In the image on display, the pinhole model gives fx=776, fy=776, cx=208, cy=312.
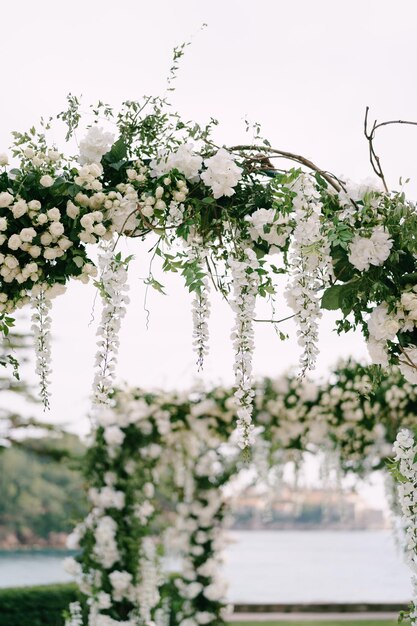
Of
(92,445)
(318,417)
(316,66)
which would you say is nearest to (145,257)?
(316,66)

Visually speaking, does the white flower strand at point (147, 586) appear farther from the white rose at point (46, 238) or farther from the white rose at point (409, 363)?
the white rose at point (46, 238)

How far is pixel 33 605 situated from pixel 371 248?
5774mm

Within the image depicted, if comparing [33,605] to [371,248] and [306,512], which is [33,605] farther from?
[306,512]

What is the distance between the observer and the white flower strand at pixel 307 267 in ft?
6.75

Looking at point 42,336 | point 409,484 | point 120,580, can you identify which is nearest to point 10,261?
point 42,336

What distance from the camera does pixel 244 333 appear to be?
215cm

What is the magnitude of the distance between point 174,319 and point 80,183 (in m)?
4.63

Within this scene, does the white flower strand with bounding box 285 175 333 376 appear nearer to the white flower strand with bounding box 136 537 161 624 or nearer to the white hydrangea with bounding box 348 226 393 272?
the white hydrangea with bounding box 348 226 393 272

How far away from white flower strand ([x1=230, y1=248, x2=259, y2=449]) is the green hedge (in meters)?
5.16

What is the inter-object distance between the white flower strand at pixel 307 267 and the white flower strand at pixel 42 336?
691mm

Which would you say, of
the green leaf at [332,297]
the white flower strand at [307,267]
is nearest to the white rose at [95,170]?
the white flower strand at [307,267]

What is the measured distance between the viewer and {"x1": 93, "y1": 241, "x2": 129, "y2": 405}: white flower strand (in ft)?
7.01

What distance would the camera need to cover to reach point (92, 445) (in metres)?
5.41

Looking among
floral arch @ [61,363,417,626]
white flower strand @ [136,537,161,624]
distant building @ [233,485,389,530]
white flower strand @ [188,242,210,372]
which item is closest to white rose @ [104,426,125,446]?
floral arch @ [61,363,417,626]
